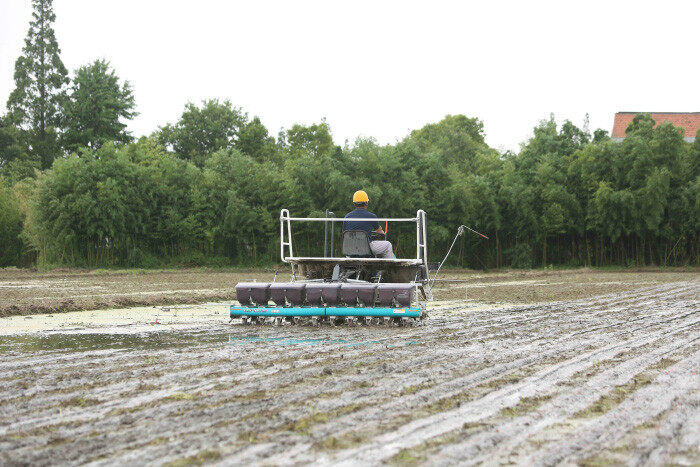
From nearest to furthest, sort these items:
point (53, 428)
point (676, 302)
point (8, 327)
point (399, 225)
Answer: point (53, 428) < point (8, 327) < point (676, 302) < point (399, 225)

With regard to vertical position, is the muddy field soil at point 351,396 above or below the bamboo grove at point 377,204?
below

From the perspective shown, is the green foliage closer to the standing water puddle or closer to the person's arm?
the person's arm

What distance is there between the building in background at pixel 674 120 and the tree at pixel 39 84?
136 ft

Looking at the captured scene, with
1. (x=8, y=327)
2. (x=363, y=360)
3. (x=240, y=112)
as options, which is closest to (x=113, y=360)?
(x=363, y=360)

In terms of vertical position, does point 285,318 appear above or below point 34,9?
below

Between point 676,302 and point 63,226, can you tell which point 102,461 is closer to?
point 676,302

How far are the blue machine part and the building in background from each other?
160 feet

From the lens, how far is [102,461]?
3674mm

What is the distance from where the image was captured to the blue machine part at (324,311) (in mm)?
10055

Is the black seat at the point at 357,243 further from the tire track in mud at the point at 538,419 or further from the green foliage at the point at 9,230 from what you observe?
the green foliage at the point at 9,230

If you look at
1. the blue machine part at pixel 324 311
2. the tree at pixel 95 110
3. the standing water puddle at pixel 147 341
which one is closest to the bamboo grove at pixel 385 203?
the tree at pixel 95 110

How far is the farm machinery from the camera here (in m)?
10.2

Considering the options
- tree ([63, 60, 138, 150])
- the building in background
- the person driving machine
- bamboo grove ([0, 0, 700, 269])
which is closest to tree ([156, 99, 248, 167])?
tree ([63, 60, 138, 150])

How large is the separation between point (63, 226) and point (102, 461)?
3046 cm
